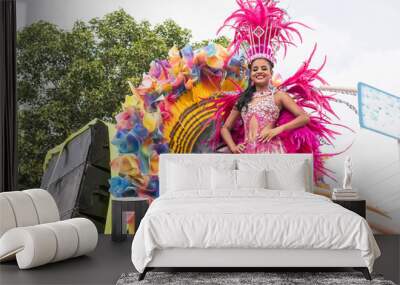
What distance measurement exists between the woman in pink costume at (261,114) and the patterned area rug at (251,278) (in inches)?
86.0

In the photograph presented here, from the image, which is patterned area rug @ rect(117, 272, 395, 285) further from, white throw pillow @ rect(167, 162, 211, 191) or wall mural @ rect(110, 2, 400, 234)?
wall mural @ rect(110, 2, 400, 234)

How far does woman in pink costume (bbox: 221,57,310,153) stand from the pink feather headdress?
14 cm

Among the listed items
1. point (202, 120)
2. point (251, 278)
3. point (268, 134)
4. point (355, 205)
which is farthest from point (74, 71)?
point (251, 278)

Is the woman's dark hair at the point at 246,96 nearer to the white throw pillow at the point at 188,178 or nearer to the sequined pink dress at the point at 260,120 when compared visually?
the sequined pink dress at the point at 260,120

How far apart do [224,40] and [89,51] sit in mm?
1504

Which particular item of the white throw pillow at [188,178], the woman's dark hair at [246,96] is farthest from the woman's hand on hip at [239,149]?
the white throw pillow at [188,178]

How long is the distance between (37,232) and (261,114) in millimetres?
2856

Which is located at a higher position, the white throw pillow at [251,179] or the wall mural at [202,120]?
the wall mural at [202,120]

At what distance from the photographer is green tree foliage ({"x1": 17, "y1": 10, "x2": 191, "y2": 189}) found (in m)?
6.98

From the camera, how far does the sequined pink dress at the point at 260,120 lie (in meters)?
6.80

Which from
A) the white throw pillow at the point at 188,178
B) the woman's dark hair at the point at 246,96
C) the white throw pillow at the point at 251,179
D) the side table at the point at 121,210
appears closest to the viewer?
the white throw pillow at the point at 251,179

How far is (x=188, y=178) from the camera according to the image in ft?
20.7

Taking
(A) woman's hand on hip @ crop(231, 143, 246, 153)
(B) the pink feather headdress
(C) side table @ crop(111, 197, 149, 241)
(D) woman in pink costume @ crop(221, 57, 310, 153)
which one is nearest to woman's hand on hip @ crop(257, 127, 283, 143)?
(D) woman in pink costume @ crop(221, 57, 310, 153)

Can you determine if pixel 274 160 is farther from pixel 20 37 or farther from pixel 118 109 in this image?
pixel 20 37
